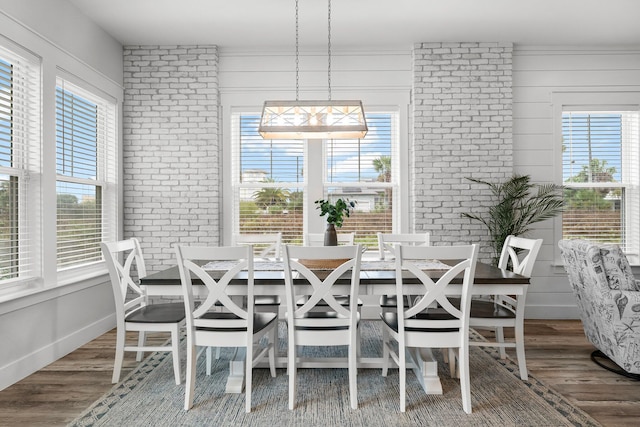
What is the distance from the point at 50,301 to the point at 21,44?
6.33ft

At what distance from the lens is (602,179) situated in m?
4.83

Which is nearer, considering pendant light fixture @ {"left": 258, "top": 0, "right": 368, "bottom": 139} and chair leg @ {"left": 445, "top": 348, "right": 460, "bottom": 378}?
chair leg @ {"left": 445, "top": 348, "right": 460, "bottom": 378}

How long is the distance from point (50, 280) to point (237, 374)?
5.85 feet

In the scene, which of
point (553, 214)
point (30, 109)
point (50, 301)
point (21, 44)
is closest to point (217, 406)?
point (50, 301)

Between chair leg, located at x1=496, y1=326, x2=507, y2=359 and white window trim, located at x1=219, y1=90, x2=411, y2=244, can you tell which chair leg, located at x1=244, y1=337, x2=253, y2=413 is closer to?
chair leg, located at x1=496, y1=326, x2=507, y2=359

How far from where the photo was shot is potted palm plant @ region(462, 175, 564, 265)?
4.44 meters

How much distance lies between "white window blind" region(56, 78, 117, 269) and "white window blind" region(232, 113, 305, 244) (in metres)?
1.30

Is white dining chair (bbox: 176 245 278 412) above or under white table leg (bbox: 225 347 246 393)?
above

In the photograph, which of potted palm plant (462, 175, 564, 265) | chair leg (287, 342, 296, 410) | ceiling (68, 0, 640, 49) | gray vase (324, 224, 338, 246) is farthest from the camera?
potted palm plant (462, 175, 564, 265)

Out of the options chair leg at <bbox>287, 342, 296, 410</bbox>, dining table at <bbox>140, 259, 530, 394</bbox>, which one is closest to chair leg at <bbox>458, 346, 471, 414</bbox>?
dining table at <bbox>140, 259, 530, 394</bbox>

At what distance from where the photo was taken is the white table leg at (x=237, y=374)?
8.89ft

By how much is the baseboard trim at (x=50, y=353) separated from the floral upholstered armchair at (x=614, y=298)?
3985mm

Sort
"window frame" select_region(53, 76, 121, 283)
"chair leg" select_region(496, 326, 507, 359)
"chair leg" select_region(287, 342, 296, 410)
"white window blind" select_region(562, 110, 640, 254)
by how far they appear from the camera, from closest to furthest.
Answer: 1. "chair leg" select_region(287, 342, 296, 410)
2. "chair leg" select_region(496, 326, 507, 359)
3. "window frame" select_region(53, 76, 121, 283)
4. "white window blind" select_region(562, 110, 640, 254)

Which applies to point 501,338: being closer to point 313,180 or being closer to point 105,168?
point 313,180
